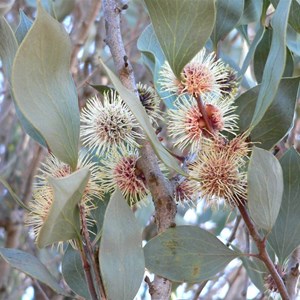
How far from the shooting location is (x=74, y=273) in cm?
104

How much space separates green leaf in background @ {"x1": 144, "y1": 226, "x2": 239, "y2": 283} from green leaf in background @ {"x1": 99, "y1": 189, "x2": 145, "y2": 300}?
0.20ft

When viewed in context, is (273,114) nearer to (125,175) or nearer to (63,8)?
(125,175)

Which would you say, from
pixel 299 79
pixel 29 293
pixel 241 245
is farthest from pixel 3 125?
pixel 299 79

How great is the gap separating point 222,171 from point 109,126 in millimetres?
209

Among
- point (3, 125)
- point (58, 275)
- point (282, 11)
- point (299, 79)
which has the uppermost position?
point (282, 11)

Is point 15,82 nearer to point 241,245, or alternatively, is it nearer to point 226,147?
point 226,147

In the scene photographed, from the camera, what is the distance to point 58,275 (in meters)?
2.40

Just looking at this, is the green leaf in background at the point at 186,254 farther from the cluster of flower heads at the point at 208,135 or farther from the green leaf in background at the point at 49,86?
the green leaf in background at the point at 49,86

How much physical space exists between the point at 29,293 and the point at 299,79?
78.6 inches

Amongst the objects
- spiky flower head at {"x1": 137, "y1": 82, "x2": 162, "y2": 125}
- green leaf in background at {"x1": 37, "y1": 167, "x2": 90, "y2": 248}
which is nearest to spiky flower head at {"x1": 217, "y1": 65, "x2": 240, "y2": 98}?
spiky flower head at {"x1": 137, "y1": 82, "x2": 162, "y2": 125}

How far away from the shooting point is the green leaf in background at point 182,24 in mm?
805

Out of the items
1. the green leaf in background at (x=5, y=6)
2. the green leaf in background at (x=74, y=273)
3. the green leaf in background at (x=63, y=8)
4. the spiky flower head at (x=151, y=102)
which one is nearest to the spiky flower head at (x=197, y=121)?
the spiky flower head at (x=151, y=102)

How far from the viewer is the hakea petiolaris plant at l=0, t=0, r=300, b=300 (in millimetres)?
789

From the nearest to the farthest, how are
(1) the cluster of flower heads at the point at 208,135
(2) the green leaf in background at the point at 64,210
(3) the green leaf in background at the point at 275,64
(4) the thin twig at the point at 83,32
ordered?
(2) the green leaf in background at the point at 64,210
(3) the green leaf in background at the point at 275,64
(1) the cluster of flower heads at the point at 208,135
(4) the thin twig at the point at 83,32
